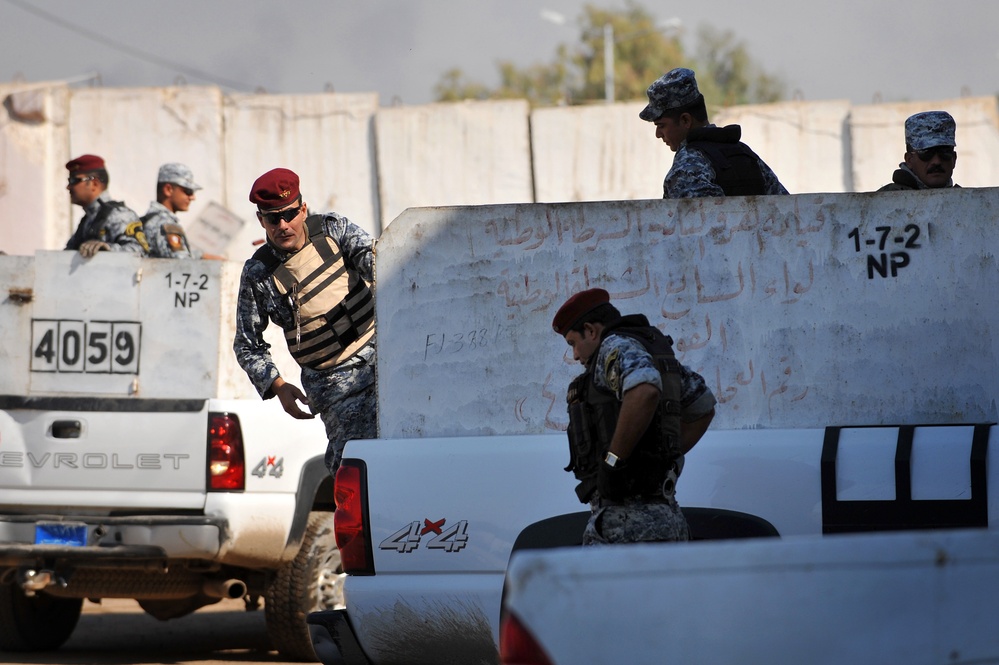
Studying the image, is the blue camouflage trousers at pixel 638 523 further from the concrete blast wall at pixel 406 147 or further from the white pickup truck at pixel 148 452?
the concrete blast wall at pixel 406 147

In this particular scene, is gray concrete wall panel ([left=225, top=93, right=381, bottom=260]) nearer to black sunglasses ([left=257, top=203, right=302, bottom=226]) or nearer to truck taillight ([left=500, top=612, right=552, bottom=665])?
black sunglasses ([left=257, top=203, right=302, bottom=226])

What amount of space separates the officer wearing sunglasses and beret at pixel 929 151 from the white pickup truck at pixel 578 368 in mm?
1413

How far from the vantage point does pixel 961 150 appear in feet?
48.7

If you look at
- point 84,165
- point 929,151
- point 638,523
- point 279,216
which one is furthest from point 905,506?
point 84,165

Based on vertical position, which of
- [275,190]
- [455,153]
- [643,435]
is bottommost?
[643,435]

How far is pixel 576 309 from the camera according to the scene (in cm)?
393

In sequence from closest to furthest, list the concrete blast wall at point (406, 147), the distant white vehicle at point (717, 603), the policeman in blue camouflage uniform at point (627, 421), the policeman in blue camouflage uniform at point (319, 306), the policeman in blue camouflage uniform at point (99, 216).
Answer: the distant white vehicle at point (717, 603) < the policeman in blue camouflage uniform at point (627, 421) < the policeman in blue camouflage uniform at point (319, 306) < the policeman in blue camouflage uniform at point (99, 216) < the concrete blast wall at point (406, 147)

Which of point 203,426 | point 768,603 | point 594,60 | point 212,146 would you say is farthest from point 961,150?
point 594,60

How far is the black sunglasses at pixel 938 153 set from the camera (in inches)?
222

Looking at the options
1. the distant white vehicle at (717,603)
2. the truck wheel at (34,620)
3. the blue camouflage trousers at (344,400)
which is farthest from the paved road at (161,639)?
the distant white vehicle at (717,603)

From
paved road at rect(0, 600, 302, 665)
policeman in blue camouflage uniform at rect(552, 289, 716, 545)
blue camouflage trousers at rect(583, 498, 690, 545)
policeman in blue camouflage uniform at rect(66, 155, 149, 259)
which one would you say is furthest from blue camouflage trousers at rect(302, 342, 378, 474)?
policeman in blue camouflage uniform at rect(66, 155, 149, 259)

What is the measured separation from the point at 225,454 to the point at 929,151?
11.4 ft

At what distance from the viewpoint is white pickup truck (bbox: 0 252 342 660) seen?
6438 mm

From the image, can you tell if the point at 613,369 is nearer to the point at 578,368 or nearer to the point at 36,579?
the point at 578,368
